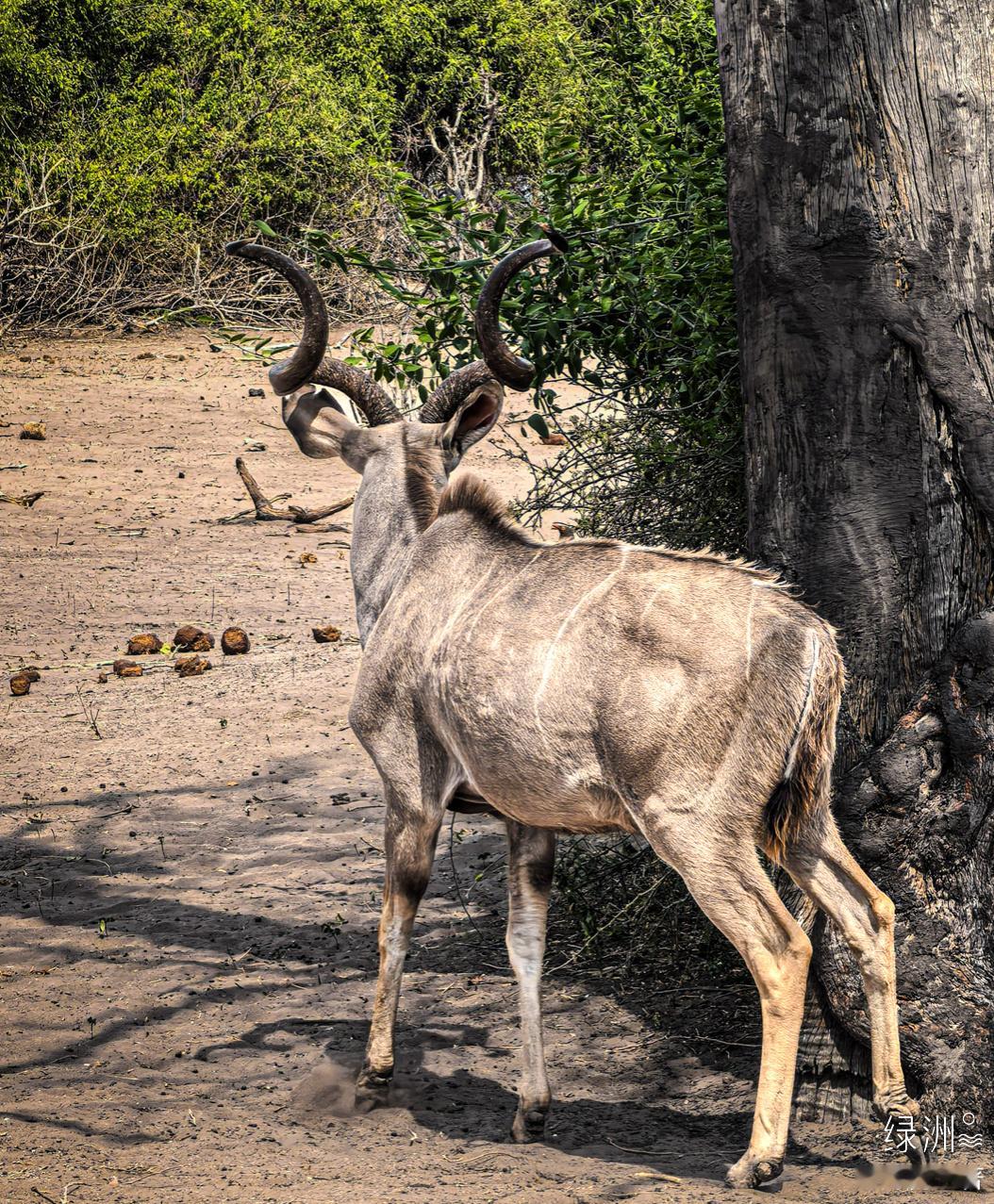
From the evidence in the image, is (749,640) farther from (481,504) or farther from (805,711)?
(481,504)

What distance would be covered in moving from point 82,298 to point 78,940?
40.8 feet

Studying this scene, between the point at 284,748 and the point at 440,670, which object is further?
the point at 284,748

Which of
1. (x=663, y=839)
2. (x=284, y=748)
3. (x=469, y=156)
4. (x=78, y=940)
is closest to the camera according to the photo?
(x=663, y=839)

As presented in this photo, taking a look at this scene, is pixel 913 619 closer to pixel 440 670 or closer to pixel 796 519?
pixel 796 519

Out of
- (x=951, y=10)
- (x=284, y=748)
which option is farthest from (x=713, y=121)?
(x=284, y=748)

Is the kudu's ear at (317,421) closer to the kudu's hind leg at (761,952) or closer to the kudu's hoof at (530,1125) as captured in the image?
the kudu's hind leg at (761,952)

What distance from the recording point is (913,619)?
3.68m

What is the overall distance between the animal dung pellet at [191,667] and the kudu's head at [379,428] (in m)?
3.35

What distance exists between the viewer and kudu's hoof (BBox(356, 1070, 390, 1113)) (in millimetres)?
4051

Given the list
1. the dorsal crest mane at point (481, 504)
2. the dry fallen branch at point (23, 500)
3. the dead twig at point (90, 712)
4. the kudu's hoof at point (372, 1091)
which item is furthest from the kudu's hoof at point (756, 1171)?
the dry fallen branch at point (23, 500)

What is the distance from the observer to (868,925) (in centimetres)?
351

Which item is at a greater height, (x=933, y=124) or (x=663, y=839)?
(x=933, y=124)

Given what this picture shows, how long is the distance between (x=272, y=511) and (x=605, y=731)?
27.3ft

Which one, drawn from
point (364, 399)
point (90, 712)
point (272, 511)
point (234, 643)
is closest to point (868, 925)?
point (364, 399)
